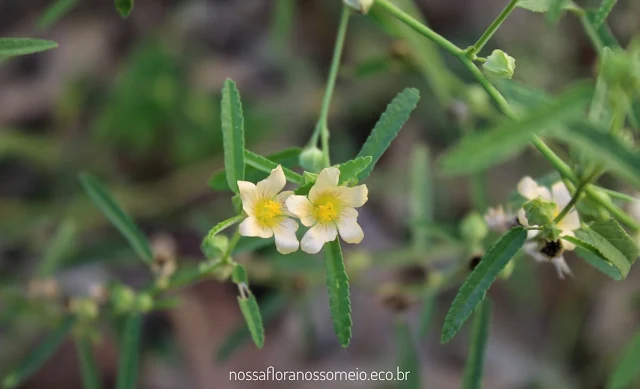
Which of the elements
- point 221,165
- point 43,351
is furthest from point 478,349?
point 221,165

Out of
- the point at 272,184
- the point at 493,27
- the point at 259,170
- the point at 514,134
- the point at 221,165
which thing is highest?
the point at 221,165

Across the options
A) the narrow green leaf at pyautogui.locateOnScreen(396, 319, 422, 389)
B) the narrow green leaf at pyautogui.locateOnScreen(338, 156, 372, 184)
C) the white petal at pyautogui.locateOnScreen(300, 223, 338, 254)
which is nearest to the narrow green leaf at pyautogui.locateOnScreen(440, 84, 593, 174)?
the narrow green leaf at pyautogui.locateOnScreen(338, 156, 372, 184)

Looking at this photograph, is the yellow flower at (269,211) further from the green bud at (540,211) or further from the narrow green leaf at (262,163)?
the green bud at (540,211)

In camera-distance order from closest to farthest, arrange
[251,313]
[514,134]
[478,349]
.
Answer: [514,134] < [251,313] < [478,349]

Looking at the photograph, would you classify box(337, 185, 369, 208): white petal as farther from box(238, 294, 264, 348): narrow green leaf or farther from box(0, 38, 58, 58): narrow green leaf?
box(0, 38, 58, 58): narrow green leaf

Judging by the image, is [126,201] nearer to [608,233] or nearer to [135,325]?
[135,325]

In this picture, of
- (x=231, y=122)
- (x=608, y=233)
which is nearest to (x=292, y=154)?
A: (x=231, y=122)

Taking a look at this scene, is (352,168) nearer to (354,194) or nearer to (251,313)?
(354,194)

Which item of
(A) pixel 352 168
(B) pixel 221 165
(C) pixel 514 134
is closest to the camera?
(C) pixel 514 134
